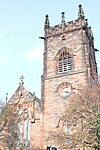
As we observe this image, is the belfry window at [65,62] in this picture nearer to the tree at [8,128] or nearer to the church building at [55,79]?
the church building at [55,79]

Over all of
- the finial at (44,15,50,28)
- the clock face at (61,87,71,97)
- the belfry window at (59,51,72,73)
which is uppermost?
the finial at (44,15,50,28)

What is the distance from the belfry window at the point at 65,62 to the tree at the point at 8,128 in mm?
7542

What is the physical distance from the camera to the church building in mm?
29047

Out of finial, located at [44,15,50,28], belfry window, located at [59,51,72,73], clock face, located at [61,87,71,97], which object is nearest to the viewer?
clock face, located at [61,87,71,97]

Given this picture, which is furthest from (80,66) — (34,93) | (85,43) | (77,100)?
(77,100)

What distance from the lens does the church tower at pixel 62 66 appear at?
2950cm

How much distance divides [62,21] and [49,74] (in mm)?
7765

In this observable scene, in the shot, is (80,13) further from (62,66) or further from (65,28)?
(62,66)

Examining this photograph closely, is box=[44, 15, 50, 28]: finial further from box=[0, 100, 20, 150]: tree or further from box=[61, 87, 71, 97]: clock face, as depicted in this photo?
box=[0, 100, 20, 150]: tree

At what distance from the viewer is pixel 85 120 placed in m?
21.5

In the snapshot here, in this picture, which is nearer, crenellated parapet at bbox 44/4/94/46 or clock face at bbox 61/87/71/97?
clock face at bbox 61/87/71/97

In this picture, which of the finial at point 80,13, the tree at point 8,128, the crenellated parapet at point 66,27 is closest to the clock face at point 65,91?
the tree at point 8,128

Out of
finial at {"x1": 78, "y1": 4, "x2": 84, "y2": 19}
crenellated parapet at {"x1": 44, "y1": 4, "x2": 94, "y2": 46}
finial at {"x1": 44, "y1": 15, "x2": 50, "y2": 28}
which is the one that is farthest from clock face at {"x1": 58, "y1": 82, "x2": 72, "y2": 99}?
finial at {"x1": 44, "y1": 15, "x2": 50, "y2": 28}

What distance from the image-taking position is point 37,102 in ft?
102
